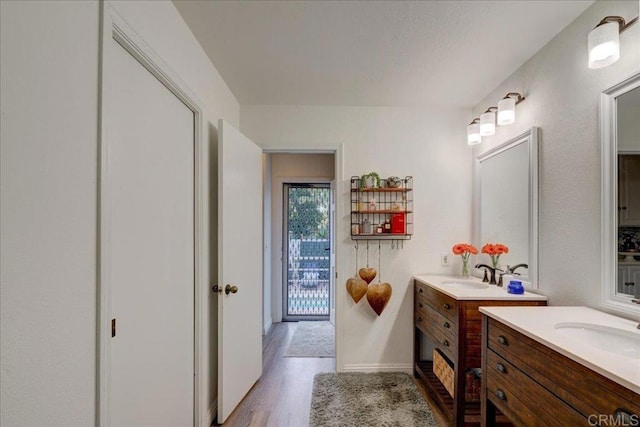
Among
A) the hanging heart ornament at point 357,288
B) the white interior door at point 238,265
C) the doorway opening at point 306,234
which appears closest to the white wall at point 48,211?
the white interior door at point 238,265

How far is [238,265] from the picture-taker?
2.18 metres

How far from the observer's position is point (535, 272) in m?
1.90

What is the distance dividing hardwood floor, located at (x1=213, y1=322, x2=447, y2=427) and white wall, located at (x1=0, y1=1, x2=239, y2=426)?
1389 mm

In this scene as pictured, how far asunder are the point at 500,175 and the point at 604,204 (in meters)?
0.94

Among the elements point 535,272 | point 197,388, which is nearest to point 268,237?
point 197,388

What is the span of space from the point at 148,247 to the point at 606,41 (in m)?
2.22

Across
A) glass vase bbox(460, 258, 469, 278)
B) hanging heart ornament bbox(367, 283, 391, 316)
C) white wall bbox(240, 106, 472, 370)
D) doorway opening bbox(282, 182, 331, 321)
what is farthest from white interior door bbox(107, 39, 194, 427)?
doorway opening bbox(282, 182, 331, 321)

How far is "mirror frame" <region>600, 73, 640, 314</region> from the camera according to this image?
1.40 metres

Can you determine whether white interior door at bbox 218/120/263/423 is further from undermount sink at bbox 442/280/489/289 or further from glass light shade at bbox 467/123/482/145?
glass light shade at bbox 467/123/482/145

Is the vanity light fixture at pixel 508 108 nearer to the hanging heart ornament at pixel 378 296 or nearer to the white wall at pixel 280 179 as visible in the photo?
the hanging heart ornament at pixel 378 296

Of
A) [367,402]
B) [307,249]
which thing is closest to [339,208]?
[367,402]

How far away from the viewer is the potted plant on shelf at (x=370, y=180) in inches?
105

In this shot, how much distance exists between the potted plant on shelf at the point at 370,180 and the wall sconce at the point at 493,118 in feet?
2.73

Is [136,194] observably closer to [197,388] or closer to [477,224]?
[197,388]
